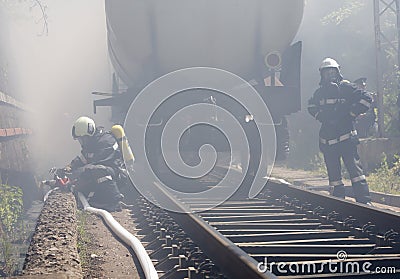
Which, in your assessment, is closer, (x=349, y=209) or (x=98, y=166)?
(x=349, y=209)

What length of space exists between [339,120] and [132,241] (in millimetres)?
4122

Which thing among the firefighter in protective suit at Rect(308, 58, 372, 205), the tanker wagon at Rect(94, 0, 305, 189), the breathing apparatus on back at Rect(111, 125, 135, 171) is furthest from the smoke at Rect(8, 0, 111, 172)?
the firefighter in protective suit at Rect(308, 58, 372, 205)

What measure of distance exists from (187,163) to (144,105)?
4.73 ft

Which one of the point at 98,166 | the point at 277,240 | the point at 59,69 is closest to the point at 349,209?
the point at 277,240

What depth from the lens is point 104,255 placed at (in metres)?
5.05

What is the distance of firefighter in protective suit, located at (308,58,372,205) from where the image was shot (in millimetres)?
8008

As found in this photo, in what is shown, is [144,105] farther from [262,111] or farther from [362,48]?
[362,48]

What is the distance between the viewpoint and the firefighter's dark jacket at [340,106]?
800 cm

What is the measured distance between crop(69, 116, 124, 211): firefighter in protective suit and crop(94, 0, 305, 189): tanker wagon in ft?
2.31

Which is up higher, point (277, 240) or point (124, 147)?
point (124, 147)

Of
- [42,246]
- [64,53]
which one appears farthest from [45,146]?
[42,246]

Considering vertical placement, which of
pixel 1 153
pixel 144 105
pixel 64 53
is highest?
pixel 64 53

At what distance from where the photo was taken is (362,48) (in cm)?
2630

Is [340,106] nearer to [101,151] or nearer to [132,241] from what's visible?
[101,151]
